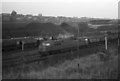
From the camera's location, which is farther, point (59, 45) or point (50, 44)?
point (59, 45)

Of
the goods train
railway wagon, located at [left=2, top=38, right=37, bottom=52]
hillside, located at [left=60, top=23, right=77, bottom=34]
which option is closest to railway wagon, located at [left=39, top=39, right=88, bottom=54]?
the goods train

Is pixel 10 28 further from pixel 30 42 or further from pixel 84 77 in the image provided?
pixel 84 77

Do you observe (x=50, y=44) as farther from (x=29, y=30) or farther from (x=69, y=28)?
(x=69, y=28)

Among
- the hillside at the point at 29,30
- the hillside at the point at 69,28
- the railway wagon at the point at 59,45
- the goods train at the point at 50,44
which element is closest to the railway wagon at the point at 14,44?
the goods train at the point at 50,44

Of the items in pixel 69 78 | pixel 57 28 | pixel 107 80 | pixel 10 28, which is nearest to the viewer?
pixel 107 80

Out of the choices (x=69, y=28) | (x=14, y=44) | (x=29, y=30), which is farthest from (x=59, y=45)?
(x=69, y=28)

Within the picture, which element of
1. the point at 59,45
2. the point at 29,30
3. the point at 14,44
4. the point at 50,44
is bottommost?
the point at 14,44

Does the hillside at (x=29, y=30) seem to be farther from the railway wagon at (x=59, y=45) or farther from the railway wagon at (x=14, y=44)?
the railway wagon at (x=59, y=45)

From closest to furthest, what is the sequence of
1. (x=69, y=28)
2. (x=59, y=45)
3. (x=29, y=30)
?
(x=59, y=45) → (x=29, y=30) → (x=69, y=28)

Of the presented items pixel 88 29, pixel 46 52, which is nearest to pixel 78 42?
pixel 46 52
